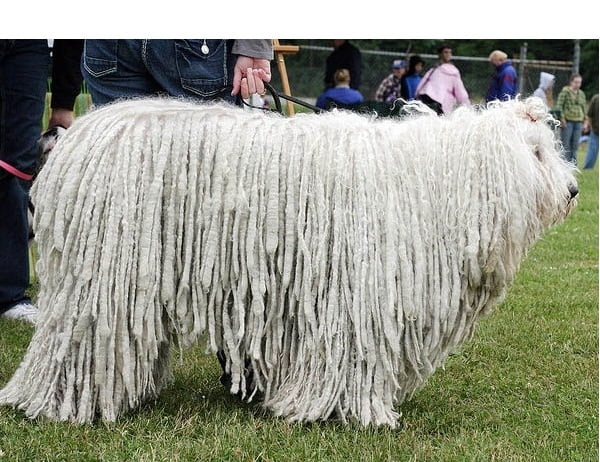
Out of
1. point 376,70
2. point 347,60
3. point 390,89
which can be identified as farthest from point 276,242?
point 376,70

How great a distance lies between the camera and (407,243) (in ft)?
9.49

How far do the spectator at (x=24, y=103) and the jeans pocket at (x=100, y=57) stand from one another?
0.76 meters

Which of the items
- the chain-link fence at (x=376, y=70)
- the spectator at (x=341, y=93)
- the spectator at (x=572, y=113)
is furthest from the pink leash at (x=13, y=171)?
the chain-link fence at (x=376, y=70)

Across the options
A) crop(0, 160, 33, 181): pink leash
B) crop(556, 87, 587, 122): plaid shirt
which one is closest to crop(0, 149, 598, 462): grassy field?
crop(0, 160, 33, 181): pink leash

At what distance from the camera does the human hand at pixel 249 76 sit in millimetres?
3266

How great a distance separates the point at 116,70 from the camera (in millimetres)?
3307

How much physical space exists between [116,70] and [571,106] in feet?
44.4

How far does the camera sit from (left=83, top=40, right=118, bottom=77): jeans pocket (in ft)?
10.7

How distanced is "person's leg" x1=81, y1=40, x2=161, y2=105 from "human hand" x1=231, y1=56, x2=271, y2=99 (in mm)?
331

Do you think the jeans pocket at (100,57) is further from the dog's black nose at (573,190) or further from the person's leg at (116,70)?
the dog's black nose at (573,190)

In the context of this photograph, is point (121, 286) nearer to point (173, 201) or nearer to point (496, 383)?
point (173, 201)

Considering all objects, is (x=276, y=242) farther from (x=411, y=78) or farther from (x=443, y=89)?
(x=411, y=78)

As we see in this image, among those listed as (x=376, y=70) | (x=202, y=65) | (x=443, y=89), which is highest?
(x=202, y=65)

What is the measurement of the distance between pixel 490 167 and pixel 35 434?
1688 millimetres
